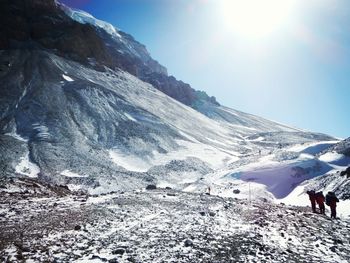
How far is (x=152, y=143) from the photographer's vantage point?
74.8 m

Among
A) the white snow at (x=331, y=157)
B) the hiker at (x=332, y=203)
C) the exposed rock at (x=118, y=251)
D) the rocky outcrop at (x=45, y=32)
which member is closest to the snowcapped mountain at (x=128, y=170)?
the exposed rock at (x=118, y=251)

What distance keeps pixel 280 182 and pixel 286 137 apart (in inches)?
3231

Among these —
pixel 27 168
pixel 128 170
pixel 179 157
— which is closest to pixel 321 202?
pixel 27 168

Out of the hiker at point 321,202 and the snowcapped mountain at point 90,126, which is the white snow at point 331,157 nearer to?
the snowcapped mountain at point 90,126

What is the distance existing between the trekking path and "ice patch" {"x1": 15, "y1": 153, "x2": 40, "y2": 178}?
97.6 ft

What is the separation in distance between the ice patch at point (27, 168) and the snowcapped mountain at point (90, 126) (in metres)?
0.13

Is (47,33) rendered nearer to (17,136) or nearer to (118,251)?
(17,136)

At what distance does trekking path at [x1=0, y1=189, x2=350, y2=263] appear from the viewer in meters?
10.5

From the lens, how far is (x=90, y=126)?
7325 centimetres

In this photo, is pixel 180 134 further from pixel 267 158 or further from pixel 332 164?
pixel 332 164

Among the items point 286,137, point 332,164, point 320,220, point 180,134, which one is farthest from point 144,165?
point 286,137

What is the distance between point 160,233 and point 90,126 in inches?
2479

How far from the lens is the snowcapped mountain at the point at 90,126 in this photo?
54.8m

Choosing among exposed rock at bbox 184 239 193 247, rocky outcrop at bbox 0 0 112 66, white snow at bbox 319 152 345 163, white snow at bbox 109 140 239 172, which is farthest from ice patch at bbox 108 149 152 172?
rocky outcrop at bbox 0 0 112 66
